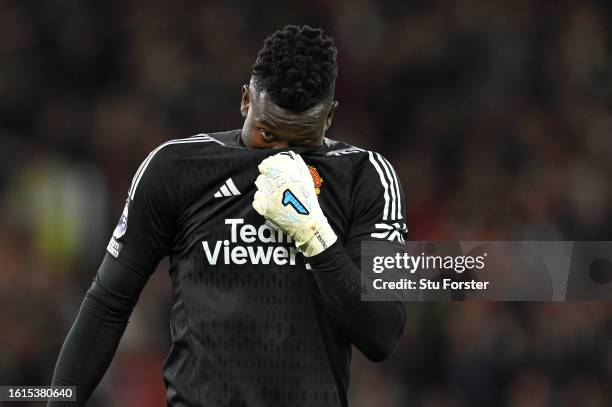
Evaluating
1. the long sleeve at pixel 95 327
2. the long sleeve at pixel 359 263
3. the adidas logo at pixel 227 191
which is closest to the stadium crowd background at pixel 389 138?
the long sleeve at pixel 95 327

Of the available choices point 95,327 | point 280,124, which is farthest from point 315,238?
point 95,327

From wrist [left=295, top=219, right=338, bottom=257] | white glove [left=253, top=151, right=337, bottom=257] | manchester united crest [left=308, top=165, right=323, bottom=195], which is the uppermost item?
manchester united crest [left=308, top=165, right=323, bottom=195]

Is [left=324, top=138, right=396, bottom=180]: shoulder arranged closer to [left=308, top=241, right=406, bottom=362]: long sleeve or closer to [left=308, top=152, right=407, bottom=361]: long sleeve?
[left=308, top=152, right=407, bottom=361]: long sleeve

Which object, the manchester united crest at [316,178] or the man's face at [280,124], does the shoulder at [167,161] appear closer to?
the man's face at [280,124]

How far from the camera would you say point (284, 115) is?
2910 millimetres

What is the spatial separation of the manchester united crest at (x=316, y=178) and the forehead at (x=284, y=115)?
0.36ft

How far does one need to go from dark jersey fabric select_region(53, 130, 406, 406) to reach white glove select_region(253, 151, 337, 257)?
0.04 metres

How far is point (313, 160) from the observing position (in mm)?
2967

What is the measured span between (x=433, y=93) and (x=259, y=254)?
20.4 ft

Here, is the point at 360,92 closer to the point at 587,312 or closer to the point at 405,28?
the point at 405,28

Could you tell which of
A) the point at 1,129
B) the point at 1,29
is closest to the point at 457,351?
the point at 1,129

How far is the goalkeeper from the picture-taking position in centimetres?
283

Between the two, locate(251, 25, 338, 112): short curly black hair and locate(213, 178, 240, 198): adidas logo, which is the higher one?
locate(251, 25, 338, 112): short curly black hair

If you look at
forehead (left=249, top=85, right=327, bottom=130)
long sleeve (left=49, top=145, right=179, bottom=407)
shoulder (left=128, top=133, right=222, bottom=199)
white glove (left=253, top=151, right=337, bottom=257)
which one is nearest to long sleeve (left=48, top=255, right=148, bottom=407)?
long sleeve (left=49, top=145, right=179, bottom=407)
